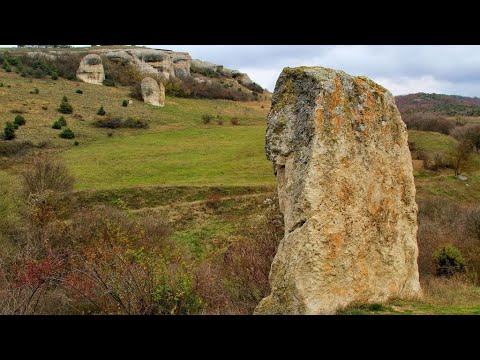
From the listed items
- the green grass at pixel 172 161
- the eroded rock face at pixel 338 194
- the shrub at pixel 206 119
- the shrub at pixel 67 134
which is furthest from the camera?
the shrub at pixel 206 119

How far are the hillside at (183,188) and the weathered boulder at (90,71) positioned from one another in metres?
4.45

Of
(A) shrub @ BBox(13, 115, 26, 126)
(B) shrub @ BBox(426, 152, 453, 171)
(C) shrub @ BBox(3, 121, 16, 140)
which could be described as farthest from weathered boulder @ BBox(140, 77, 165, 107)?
(B) shrub @ BBox(426, 152, 453, 171)

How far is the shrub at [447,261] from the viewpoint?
18922 mm

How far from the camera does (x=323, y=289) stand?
714 cm

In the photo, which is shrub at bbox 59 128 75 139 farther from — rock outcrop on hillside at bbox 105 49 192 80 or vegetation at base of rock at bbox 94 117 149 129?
rock outcrop on hillside at bbox 105 49 192 80

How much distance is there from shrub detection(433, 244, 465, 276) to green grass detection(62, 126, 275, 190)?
1744 centimetres

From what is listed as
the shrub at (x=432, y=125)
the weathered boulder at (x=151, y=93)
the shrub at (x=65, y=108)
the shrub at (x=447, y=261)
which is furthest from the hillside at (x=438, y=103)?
the shrub at (x=447, y=261)

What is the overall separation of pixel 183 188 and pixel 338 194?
89.5ft

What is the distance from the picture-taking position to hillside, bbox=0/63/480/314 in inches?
591

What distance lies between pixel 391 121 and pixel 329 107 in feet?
6.05

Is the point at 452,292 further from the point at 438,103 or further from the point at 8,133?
the point at 438,103

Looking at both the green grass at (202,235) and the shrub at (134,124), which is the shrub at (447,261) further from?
the shrub at (134,124)

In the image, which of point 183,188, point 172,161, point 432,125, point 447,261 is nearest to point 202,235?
point 183,188
